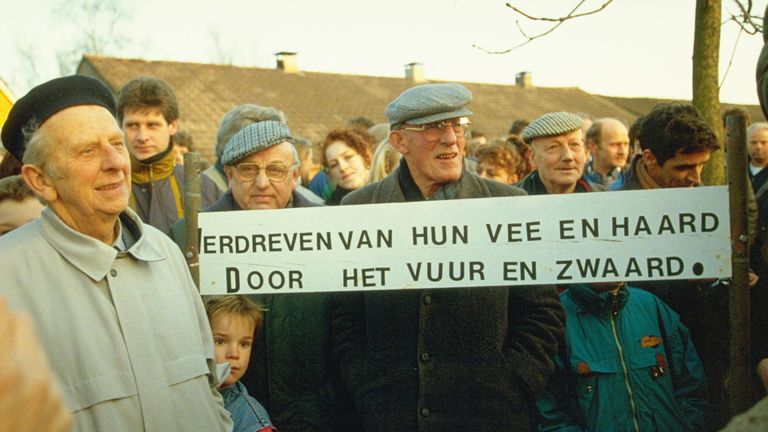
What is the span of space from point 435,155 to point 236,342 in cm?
119

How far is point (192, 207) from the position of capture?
133 inches

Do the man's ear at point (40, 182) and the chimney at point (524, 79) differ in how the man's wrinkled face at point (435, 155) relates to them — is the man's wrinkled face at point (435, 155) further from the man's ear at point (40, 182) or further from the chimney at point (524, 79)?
the chimney at point (524, 79)

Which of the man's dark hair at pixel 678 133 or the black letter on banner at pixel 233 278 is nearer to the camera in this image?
the black letter on banner at pixel 233 278

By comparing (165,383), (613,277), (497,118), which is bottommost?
(165,383)

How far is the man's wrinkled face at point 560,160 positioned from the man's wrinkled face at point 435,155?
144cm

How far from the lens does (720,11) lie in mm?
4410

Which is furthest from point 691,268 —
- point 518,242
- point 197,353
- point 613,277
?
point 197,353

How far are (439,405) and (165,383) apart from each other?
1.14 metres

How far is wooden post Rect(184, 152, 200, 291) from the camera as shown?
3316 mm

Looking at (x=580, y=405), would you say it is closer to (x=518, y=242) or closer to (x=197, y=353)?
(x=518, y=242)

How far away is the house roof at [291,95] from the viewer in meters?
32.2

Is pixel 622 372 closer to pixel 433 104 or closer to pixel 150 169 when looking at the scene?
pixel 433 104

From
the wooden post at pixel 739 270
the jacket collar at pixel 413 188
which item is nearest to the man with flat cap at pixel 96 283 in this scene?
the jacket collar at pixel 413 188

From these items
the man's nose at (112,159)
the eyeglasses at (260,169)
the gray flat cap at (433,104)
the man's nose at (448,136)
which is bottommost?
the man's nose at (112,159)
